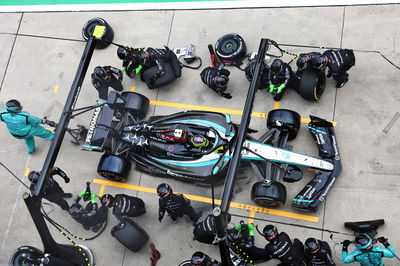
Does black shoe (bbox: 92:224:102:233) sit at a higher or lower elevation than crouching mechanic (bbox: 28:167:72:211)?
lower

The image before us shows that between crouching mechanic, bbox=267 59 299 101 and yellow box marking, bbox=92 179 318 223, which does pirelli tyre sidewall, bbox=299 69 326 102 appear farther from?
yellow box marking, bbox=92 179 318 223

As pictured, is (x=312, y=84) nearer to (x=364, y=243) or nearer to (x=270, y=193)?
(x=270, y=193)

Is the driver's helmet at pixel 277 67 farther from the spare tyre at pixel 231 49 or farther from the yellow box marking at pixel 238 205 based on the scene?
the yellow box marking at pixel 238 205

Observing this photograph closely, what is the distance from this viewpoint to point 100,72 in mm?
11461

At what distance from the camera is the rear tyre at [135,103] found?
11430mm

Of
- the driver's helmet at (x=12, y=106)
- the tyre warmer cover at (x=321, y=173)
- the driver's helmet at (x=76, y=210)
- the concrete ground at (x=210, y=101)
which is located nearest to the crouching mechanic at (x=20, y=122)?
the driver's helmet at (x=12, y=106)

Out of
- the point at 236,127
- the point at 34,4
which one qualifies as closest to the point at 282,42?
the point at 236,127

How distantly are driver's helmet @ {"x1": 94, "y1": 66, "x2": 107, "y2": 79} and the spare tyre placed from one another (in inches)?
110

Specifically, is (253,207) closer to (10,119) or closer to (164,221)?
(164,221)

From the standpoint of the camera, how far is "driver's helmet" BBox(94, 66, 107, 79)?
37.6ft

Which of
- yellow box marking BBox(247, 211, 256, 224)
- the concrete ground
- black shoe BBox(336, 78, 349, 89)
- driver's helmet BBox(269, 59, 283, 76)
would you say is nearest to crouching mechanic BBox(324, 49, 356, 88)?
black shoe BBox(336, 78, 349, 89)

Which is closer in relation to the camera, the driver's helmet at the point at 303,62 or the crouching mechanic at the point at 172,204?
the crouching mechanic at the point at 172,204

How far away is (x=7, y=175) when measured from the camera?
12.2m

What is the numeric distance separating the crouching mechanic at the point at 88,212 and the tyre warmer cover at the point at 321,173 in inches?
167
